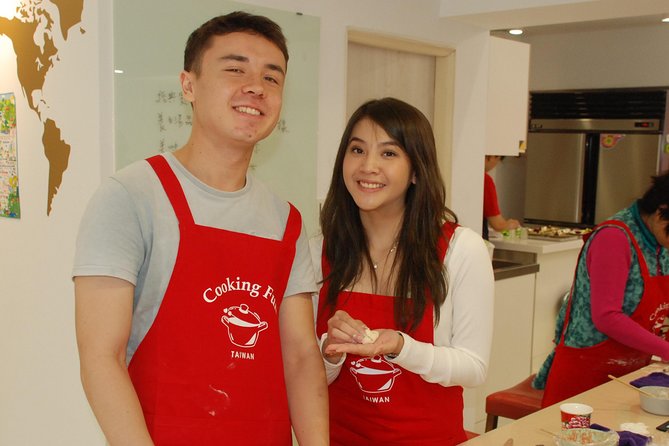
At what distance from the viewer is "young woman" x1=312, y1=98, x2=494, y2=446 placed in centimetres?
188

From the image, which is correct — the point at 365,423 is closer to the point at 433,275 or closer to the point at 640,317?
the point at 433,275

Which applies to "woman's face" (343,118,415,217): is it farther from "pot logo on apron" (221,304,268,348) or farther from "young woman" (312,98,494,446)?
"pot logo on apron" (221,304,268,348)

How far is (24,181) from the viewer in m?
3.01

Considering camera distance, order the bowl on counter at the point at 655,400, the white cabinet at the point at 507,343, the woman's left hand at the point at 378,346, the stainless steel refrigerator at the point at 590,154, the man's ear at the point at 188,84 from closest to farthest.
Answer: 1. the man's ear at the point at 188,84
2. the woman's left hand at the point at 378,346
3. the bowl on counter at the point at 655,400
4. the white cabinet at the point at 507,343
5. the stainless steel refrigerator at the point at 590,154

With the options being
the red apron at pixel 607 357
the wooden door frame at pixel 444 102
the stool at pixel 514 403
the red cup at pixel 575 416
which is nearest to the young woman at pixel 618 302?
the red apron at pixel 607 357

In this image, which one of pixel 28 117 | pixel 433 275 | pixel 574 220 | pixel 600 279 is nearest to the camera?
pixel 433 275

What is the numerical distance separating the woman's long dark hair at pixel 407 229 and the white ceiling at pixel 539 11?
186cm

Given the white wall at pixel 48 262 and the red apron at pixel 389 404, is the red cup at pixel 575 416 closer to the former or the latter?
the red apron at pixel 389 404

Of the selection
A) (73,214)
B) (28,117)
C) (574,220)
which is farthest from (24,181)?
(574,220)

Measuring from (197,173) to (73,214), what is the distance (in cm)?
142

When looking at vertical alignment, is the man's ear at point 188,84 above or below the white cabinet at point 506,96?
below

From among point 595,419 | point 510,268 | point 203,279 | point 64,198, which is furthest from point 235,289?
point 510,268

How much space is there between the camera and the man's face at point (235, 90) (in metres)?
1.45

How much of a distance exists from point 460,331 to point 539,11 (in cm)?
226
